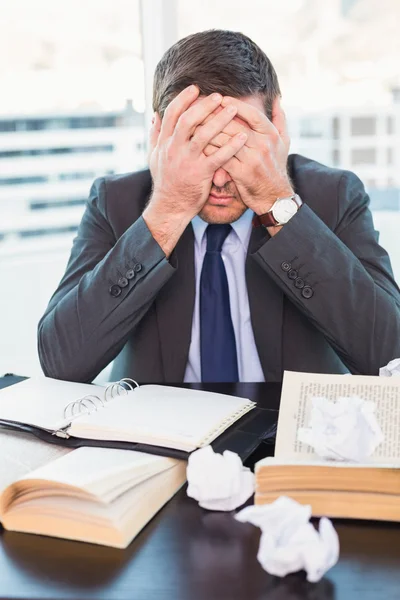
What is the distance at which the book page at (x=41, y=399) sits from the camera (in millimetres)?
1040

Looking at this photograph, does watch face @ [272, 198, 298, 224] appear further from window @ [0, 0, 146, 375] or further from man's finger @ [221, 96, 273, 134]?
window @ [0, 0, 146, 375]

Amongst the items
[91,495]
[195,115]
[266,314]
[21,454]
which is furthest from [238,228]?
[91,495]

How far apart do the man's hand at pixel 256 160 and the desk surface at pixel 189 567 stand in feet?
2.61

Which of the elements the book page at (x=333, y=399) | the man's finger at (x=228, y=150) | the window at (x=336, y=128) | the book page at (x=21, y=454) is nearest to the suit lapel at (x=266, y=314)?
the man's finger at (x=228, y=150)

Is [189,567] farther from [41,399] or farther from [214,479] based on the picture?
[41,399]

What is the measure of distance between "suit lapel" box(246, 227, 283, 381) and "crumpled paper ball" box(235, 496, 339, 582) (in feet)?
2.82

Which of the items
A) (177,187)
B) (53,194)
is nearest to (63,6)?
(53,194)

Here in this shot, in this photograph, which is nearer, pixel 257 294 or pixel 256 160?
pixel 256 160

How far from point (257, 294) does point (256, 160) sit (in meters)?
0.30

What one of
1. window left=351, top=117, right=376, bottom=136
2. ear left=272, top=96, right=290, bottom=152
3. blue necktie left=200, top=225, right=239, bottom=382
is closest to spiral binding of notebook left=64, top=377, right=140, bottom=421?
blue necktie left=200, top=225, right=239, bottom=382

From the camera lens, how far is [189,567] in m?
0.72

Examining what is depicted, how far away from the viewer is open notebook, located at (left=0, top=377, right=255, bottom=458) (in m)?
0.94

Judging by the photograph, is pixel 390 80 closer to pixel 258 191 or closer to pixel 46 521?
pixel 258 191

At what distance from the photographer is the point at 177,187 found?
1.45 metres
